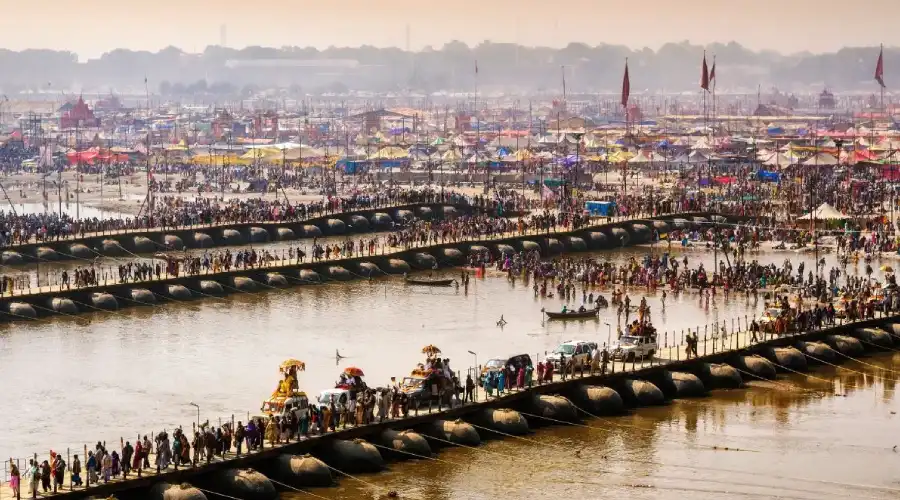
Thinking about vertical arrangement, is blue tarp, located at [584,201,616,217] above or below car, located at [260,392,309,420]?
above

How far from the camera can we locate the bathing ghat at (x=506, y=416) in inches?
1423

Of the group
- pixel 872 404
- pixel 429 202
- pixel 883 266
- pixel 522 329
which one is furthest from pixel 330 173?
pixel 872 404

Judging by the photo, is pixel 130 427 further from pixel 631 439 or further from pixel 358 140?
pixel 358 140

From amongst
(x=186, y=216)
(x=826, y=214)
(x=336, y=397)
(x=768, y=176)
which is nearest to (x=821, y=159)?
(x=768, y=176)

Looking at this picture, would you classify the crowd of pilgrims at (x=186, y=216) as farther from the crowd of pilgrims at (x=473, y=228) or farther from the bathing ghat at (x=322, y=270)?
the crowd of pilgrims at (x=473, y=228)

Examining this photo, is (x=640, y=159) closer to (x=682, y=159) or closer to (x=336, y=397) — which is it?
(x=682, y=159)

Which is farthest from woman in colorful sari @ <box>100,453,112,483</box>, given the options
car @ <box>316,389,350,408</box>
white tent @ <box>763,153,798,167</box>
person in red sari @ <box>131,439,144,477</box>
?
white tent @ <box>763,153,798,167</box>

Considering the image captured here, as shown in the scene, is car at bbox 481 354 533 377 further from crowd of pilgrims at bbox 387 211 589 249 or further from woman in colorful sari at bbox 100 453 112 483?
crowd of pilgrims at bbox 387 211 589 249

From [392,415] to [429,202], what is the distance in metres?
52.5

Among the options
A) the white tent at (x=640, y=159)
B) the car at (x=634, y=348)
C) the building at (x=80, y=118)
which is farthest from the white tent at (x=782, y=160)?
the building at (x=80, y=118)

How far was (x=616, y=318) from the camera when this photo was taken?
61156 millimetres

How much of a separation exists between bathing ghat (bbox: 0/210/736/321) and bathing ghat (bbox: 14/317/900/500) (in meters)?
22.5

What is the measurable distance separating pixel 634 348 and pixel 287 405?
12651 millimetres

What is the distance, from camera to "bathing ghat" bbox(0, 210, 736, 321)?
61000 mm
